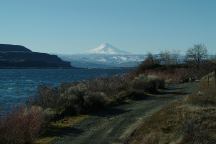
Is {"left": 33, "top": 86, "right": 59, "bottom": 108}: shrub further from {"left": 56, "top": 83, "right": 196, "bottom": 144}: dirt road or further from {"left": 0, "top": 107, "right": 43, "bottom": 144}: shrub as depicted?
{"left": 0, "top": 107, "right": 43, "bottom": 144}: shrub

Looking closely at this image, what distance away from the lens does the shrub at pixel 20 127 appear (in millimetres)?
18500

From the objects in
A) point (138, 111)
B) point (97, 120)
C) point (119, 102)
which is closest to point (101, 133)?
point (97, 120)

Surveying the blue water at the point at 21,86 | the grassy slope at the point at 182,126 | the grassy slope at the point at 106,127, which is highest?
the grassy slope at the point at 182,126

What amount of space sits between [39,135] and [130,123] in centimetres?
450

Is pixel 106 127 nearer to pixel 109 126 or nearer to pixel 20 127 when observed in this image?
pixel 109 126

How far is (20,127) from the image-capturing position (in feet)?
63.6

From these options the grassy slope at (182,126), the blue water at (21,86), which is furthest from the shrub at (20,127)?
the grassy slope at (182,126)

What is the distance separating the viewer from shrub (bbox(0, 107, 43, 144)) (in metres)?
18.5

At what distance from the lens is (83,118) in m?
26.7

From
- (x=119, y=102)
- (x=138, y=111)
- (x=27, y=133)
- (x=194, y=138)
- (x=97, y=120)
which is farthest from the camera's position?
(x=119, y=102)

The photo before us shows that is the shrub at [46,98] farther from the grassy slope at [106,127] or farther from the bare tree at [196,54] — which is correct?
the bare tree at [196,54]

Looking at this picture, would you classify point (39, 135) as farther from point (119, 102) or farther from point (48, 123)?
point (119, 102)

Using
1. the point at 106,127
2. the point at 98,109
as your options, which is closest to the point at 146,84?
the point at 98,109

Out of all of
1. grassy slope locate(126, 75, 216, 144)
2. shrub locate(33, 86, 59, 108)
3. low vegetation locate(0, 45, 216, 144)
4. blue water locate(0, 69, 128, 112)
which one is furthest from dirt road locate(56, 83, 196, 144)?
blue water locate(0, 69, 128, 112)
